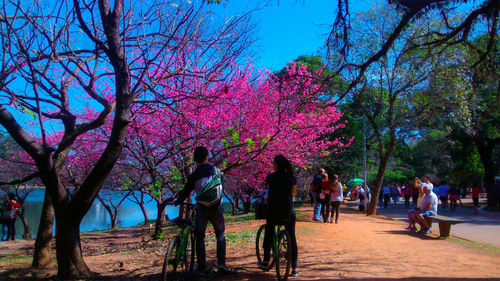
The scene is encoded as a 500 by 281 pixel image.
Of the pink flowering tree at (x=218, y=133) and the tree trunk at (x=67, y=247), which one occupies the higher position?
the pink flowering tree at (x=218, y=133)

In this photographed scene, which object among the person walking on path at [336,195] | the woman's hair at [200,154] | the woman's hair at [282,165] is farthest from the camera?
the person walking on path at [336,195]

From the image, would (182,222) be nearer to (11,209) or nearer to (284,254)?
(284,254)

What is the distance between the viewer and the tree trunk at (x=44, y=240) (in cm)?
740

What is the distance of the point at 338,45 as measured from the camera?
720cm

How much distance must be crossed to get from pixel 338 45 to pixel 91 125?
14.8 ft

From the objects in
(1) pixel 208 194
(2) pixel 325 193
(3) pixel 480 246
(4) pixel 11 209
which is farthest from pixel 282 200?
(4) pixel 11 209

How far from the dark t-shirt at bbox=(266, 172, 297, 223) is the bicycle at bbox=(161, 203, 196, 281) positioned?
1051 millimetres

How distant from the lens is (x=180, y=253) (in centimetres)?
442

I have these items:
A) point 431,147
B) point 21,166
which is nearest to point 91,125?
point 21,166

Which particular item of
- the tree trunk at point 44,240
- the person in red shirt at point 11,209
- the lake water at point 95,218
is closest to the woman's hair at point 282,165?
the tree trunk at point 44,240

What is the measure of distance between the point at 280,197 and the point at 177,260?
151 cm

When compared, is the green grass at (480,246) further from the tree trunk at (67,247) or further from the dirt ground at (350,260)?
the tree trunk at (67,247)

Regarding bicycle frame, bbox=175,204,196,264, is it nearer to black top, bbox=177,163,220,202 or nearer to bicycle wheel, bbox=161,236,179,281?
bicycle wheel, bbox=161,236,179,281

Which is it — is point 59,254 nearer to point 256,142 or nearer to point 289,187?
point 289,187
